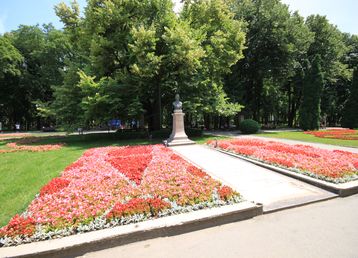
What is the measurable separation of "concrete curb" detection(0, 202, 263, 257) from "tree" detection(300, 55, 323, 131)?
1056 inches

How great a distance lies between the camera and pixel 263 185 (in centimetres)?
641

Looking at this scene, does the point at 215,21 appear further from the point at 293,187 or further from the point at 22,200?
the point at 22,200

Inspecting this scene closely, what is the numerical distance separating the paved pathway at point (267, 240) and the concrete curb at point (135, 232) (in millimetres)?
105

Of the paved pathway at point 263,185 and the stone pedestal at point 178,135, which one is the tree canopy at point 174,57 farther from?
the paved pathway at point 263,185

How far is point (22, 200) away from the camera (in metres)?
5.38

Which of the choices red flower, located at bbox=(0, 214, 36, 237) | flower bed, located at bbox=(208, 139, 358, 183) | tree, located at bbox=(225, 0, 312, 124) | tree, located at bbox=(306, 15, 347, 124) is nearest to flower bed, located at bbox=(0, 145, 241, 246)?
red flower, located at bbox=(0, 214, 36, 237)

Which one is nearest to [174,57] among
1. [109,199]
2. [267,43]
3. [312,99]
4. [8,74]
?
[109,199]

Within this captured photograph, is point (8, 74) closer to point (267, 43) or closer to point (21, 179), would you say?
point (267, 43)

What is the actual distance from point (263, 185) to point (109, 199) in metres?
4.08

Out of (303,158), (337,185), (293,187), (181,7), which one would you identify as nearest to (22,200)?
(293,187)

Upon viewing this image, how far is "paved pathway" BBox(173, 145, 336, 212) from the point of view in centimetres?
538

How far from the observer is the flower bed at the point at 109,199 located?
13.1 ft

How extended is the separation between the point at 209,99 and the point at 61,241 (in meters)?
16.8

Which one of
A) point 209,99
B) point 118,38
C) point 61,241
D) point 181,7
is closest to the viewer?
point 61,241
